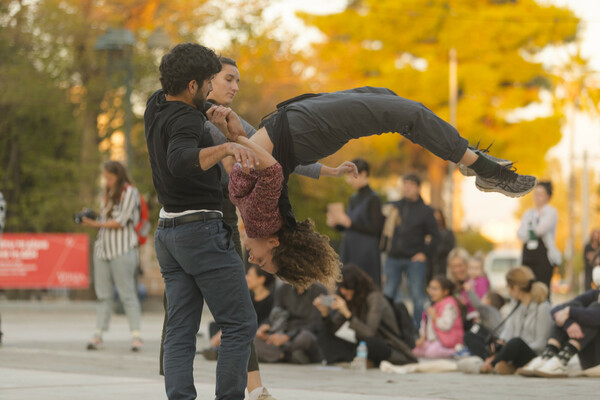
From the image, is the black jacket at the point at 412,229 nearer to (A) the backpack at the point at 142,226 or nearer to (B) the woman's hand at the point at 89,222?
(A) the backpack at the point at 142,226

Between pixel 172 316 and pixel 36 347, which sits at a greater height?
pixel 172 316

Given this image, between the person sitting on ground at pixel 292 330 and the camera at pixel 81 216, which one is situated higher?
the camera at pixel 81 216

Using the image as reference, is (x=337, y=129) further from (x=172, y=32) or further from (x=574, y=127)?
(x=574, y=127)

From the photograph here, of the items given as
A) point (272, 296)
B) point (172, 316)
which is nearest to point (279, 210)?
point (172, 316)

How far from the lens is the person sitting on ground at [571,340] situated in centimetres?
881

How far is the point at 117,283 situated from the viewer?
1102 cm

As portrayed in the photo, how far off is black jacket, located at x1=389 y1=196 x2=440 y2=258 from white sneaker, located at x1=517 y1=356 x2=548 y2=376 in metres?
3.74

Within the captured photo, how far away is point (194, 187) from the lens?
17.2ft

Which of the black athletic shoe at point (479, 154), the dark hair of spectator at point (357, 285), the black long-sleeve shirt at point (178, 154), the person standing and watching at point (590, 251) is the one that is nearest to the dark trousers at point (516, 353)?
the dark hair of spectator at point (357, 285)

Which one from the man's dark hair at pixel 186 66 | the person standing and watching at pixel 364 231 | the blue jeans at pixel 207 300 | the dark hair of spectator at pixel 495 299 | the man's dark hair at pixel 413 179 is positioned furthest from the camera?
the man's dark hair at pixel 413 179

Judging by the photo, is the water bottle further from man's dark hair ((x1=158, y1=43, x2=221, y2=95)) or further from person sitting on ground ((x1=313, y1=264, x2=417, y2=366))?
man's dark hair ((x1=158, y1=43, x2=221, y2=95))

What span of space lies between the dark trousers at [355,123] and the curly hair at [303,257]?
41cm

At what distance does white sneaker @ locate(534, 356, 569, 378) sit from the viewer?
8781 millimetres

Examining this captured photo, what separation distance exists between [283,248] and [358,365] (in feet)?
14.3
